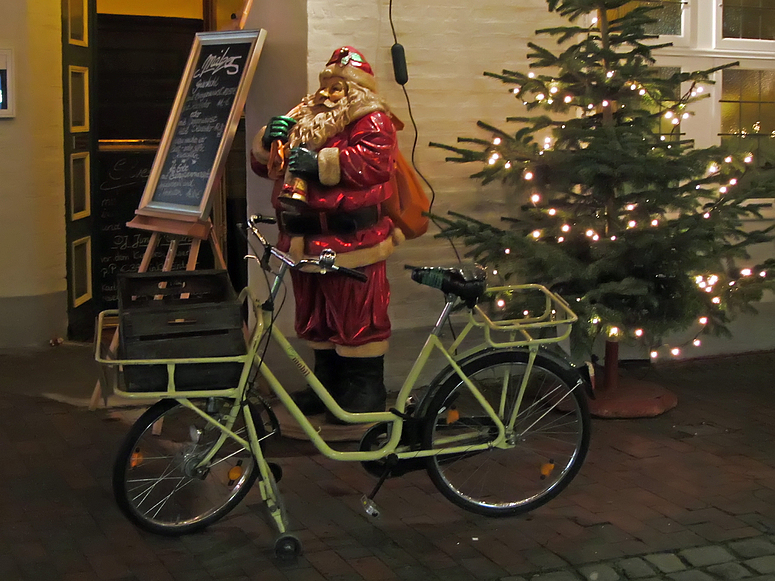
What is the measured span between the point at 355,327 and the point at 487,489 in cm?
115

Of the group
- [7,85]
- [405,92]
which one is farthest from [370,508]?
[7,85]

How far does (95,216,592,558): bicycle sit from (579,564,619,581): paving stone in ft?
1.88

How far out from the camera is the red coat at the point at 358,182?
496cm

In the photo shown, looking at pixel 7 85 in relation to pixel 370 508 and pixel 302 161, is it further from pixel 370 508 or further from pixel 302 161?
pixel 370 508

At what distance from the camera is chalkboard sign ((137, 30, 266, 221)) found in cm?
576

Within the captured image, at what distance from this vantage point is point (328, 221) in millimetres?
5223

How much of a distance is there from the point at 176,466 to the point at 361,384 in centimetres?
151

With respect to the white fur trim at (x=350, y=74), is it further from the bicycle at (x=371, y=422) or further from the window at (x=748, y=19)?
the window at (x=748, y=19)

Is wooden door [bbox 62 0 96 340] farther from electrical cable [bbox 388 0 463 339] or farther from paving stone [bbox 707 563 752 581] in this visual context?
paving stone [bbox 707 563 752 581]

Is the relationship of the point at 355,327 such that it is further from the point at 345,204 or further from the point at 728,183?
the point at 728,183

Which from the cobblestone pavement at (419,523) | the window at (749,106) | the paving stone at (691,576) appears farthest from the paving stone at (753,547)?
the window at (749,106)

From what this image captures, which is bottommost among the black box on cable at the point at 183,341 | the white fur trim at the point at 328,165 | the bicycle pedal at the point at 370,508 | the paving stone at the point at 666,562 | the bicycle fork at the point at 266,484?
the paving stone at the point at 666,562

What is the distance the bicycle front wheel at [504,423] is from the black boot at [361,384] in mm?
878

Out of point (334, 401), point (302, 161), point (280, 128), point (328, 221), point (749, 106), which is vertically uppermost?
point (749, 106)
